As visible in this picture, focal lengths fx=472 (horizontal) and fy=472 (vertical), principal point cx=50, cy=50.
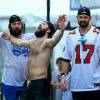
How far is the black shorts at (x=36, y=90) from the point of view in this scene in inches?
237

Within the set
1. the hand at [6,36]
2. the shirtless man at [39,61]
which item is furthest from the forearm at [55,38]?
the hand at [6,36]

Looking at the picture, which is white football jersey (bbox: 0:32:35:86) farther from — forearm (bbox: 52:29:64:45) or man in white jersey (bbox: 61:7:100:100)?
man in white jersey (bbox: 61:7:100:100)

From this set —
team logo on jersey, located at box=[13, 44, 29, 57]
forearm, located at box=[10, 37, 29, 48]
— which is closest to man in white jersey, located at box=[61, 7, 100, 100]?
forearm, located at box=[10, 37, 29, 48]

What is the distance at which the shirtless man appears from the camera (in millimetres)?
6027

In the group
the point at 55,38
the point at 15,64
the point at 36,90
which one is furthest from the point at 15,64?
the point at 55,38

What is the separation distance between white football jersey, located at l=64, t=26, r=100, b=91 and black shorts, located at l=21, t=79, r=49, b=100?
66 centimetres

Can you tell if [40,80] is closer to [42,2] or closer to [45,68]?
[45,68]

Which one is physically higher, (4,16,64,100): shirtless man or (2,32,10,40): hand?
(2,32,10,40): hand

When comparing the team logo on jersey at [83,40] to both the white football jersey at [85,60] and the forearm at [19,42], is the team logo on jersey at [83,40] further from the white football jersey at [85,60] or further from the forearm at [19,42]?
the forearm at [19,42]

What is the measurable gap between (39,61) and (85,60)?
89 centimetres

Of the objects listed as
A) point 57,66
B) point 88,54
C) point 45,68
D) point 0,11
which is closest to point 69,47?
point 88,54

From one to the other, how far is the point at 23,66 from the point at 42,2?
170 centimetres

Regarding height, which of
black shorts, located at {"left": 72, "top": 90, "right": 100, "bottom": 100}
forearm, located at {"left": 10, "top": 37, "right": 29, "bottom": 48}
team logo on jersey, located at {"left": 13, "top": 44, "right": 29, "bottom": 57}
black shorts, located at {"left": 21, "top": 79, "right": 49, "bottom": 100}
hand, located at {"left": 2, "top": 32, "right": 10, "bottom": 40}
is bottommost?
black shorts, located at {"left": 21, "top": 79, "right": 49, "bottom": 100}

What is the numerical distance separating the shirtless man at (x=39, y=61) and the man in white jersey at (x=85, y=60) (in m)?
0.55
